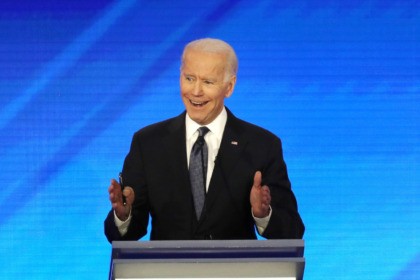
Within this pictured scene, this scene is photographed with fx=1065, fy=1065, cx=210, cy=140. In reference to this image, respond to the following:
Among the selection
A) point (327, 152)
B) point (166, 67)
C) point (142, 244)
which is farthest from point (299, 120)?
point (142, 244)

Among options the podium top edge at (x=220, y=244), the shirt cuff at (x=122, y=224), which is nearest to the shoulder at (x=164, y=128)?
the shirt cuff at (x=122, y=224)

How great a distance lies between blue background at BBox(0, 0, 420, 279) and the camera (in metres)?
4.69

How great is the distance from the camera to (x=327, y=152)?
188 inches

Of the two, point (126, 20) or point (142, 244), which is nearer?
point (142, 244)

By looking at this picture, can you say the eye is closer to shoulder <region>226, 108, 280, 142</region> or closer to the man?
the man

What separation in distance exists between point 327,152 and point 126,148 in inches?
35.4

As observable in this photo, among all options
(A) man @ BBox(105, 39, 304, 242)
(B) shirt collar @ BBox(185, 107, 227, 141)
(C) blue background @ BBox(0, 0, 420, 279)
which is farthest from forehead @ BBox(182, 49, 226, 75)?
(C) blue background @ BBox(0, 0, 420, 279)

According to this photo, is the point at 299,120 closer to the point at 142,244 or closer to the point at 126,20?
the point at 126,20

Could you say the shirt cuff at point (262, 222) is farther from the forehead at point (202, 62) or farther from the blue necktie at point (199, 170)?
the forehead at point (202, 62)

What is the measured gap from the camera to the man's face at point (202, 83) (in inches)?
132

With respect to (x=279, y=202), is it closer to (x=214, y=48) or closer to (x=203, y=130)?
(x=203, y=130)

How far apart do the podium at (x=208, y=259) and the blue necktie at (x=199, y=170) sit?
0.71m

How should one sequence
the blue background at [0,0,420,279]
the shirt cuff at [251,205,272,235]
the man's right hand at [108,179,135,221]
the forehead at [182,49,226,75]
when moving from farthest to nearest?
the blue background at [0,0,420,279] < the forehead at [182,49,226,75] < the shirt cuff at [251,205,272,235] < the man's right hand at [108,179,135,221]

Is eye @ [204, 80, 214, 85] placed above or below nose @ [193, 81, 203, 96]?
above
